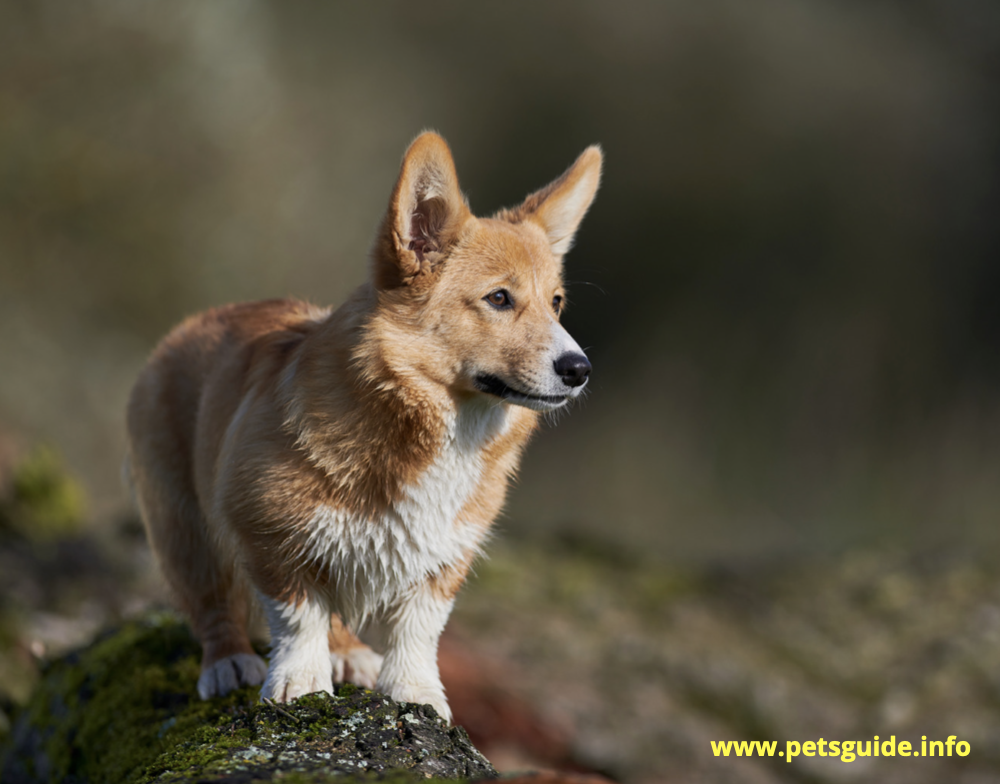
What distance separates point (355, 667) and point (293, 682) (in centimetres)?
73

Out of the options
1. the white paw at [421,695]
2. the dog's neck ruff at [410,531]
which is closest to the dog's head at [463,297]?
the dog's neck ruff at [410,531]

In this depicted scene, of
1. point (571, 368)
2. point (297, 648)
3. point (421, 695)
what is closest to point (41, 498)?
point (297, 648)

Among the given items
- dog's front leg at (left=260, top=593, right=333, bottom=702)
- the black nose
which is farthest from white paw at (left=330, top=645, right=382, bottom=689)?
the black nose

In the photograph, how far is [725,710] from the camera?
7.14m

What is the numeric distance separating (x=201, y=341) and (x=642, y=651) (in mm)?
5102

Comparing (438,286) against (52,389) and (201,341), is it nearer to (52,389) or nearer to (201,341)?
(201,341)

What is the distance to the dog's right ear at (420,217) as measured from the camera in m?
3.21

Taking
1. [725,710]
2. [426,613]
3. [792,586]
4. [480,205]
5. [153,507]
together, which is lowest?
[426,613]

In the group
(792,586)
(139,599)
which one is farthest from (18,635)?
(792,586)

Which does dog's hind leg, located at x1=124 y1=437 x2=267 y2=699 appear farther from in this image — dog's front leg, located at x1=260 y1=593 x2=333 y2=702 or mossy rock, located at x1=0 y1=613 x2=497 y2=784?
dog's front leg, located at x1=260 y1=593 x2=333 y2=702

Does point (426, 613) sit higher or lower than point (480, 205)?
lower

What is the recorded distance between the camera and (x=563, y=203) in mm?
3963

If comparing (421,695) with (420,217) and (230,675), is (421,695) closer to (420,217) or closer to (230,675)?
(230,675)

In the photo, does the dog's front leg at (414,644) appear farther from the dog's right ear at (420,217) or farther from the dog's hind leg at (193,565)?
the dog's right ear at (420,217)
